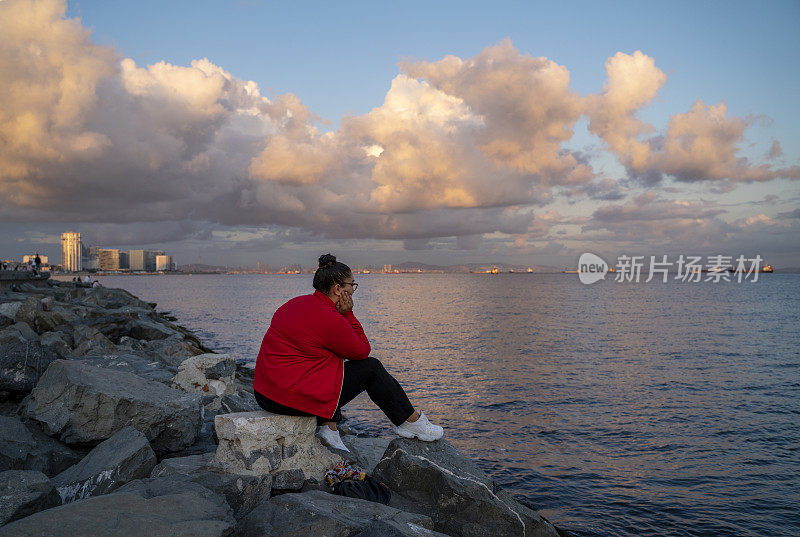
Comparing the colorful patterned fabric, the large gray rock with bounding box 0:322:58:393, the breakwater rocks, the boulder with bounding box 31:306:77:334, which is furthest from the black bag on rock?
the boulder with bounding box 31:306:77:334

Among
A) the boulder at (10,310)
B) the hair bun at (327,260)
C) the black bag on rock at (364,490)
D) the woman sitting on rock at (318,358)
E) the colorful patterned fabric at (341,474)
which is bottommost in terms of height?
the black bag on rock at (364,490)

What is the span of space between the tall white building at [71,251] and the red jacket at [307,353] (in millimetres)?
217004

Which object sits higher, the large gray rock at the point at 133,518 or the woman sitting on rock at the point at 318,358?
the woman sitting on rock at the point at 318,358

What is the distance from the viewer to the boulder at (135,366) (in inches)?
370

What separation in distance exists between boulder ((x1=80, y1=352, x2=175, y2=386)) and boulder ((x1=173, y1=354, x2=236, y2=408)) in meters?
0.25

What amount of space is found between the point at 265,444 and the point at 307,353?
1.05 meters

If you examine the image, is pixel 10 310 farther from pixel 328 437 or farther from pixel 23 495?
pixel 23 495

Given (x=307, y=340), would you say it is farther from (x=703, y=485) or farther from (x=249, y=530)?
(x=703, y=485)

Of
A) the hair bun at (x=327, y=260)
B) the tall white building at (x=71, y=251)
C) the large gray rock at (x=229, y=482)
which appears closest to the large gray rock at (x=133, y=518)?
the large gray rock at (x=229, y=482)

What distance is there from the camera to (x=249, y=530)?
13.2ft

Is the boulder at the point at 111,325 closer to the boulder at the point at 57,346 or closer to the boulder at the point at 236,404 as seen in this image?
the boulder at the point at 57,346

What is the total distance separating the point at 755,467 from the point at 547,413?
4961 mm

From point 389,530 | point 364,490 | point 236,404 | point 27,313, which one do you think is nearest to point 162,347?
point 27,313

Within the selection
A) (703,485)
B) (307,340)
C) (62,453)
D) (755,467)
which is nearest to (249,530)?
(307,340)
